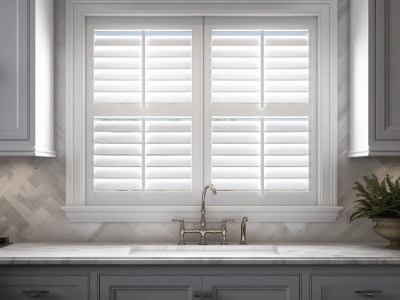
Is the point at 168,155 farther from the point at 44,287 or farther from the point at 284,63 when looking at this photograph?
the point at 44,287

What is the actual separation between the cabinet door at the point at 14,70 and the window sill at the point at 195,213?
63 cm

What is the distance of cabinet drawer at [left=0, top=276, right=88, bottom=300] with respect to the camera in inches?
105

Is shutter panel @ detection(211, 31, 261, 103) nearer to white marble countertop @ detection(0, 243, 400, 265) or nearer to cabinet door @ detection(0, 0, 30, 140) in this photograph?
white marble countertop @ detection(0, 243, 400, 265)

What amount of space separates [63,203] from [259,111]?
1333 millimetres

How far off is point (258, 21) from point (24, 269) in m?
1.97

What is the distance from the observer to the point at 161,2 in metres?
3.24

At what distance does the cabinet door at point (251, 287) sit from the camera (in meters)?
2.66

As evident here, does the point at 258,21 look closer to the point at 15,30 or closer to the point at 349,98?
the point at 349,98

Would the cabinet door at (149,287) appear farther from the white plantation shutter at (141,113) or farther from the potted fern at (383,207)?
the potted fern at (383,207)

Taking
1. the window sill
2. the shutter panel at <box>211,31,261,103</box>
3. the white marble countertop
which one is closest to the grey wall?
the window sill

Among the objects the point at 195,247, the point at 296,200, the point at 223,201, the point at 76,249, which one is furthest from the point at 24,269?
the point at 296,200

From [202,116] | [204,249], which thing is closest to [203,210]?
[204,249]

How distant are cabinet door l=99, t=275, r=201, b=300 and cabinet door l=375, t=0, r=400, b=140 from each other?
129 cm

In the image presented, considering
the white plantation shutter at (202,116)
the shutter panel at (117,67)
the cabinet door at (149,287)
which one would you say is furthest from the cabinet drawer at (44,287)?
the shutter panel at (117,67)
